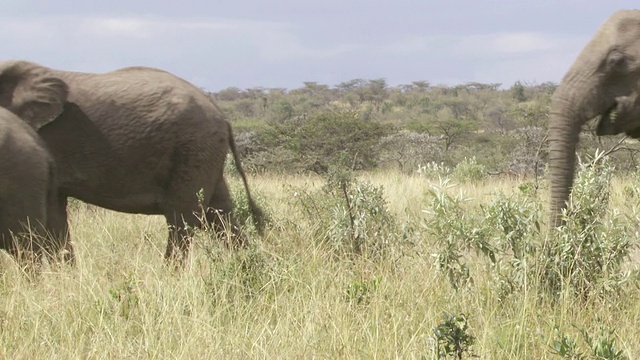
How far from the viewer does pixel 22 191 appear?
19.3ft

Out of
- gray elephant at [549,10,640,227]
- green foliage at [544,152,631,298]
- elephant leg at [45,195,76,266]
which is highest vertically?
gray elephant at [549,10,640,227]

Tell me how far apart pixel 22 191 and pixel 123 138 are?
106 cm

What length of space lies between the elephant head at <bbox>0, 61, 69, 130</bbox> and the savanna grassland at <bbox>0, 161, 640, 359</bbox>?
4.10 ft

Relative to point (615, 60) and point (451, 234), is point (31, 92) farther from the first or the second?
point (615, 60)

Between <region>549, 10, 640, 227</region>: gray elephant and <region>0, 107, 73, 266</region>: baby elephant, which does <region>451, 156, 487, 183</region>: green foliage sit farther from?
<region>0, 107, 73, 266</region>: baby elephant

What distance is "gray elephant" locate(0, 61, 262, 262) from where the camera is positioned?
6.70 metres

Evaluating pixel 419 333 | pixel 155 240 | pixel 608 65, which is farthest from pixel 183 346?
pixel 155 240

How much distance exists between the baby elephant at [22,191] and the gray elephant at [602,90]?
310 centimetres

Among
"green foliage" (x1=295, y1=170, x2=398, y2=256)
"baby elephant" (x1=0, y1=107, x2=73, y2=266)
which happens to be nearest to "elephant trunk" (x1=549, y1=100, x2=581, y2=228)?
"green foliage" (x1=295, y1=170, x2=398, y2=256)

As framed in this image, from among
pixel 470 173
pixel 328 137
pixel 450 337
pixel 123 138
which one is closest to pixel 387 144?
pixel 328 137

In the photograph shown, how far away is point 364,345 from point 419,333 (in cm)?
32

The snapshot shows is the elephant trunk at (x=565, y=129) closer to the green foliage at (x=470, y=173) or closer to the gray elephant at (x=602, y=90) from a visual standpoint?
the gray elephant at (x=602, y=90)

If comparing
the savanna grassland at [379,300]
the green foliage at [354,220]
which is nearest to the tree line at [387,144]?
the green foliage at [354,220]

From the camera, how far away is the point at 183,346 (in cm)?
379
